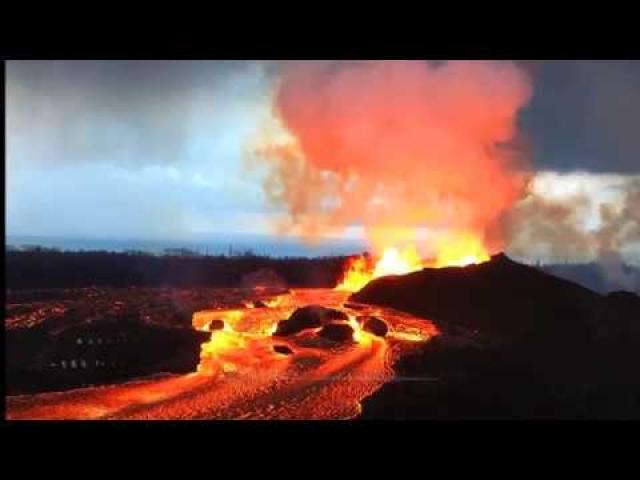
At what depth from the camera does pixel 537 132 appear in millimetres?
3182

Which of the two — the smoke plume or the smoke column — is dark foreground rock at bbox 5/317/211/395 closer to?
the smoke column

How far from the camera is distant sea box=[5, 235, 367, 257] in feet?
10.4

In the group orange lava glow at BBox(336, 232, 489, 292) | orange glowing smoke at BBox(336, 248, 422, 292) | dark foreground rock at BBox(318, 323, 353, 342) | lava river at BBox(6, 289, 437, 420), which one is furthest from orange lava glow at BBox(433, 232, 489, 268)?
dark foreground rock at BBox(318, 323, 353, 342)

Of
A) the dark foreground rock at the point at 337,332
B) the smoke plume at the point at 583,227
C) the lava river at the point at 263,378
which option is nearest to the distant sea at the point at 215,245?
the lava river at the point at 263,378

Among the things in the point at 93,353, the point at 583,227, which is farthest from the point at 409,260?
the point at 93,353

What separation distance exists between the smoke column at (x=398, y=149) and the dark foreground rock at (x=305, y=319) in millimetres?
316

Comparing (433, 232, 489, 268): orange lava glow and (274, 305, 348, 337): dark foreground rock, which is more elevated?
(433, 232, 489, 268): orange lava glow

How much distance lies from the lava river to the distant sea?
19 cm

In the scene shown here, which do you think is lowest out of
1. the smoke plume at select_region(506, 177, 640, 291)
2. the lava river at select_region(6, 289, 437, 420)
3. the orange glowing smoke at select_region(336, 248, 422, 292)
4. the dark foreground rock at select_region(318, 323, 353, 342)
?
the lava river at select_region(6, 289, 437, 420)

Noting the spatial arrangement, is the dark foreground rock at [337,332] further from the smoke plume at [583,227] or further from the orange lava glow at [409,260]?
the smoke plume at [583,227]

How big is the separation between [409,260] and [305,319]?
520 millimetres

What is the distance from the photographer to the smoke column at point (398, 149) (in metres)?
3.16
